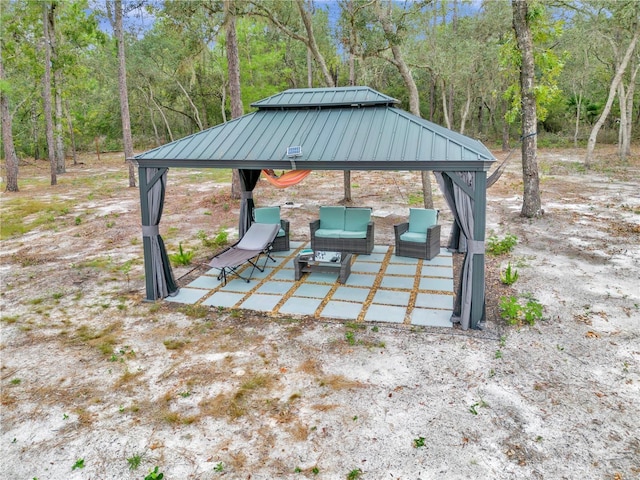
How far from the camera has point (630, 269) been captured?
750 centimetres

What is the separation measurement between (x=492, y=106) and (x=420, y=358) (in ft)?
101

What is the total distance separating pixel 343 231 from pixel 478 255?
11.5 ft

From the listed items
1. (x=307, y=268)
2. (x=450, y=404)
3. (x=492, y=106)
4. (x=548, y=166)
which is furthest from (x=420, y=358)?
(x=492, y=106)

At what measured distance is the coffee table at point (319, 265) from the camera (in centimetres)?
727

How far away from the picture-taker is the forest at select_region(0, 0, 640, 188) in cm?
1156

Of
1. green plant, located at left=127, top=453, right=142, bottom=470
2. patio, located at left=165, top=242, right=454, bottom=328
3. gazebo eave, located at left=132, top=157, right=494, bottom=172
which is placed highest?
gazebo eave, located at left=132, top=157, right=494, bottom=172

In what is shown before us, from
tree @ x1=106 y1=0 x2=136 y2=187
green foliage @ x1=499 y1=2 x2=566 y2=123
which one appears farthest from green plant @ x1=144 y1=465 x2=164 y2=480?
tree @ x1=106 y1=0 x2=136 y2=187

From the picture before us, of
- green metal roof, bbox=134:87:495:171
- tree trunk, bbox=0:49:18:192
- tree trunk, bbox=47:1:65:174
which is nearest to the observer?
green metal roof, bbox=134:87:495:171

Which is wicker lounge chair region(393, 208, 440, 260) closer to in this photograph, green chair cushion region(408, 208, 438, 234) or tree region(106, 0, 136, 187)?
green chair cushion region(408, 208, 438, 234)

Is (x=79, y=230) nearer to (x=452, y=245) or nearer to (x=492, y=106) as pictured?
(x=452, y=245)

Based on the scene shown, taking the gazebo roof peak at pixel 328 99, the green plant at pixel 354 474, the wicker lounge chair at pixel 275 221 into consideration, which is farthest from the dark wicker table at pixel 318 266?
the green plant at pixel 354 474

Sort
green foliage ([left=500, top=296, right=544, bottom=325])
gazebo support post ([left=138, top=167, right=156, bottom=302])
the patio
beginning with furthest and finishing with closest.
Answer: gazebo support post ([left=138, top=167, right=156, bottom=302])
the patio
green foliage ([left=500, top=296, right=544, bottom=325])

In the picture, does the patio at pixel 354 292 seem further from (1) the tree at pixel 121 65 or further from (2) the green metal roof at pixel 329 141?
(1) the tree at pixel 121 65

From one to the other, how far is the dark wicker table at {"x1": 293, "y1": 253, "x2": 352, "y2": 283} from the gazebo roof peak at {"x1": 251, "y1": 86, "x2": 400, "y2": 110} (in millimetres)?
2400
